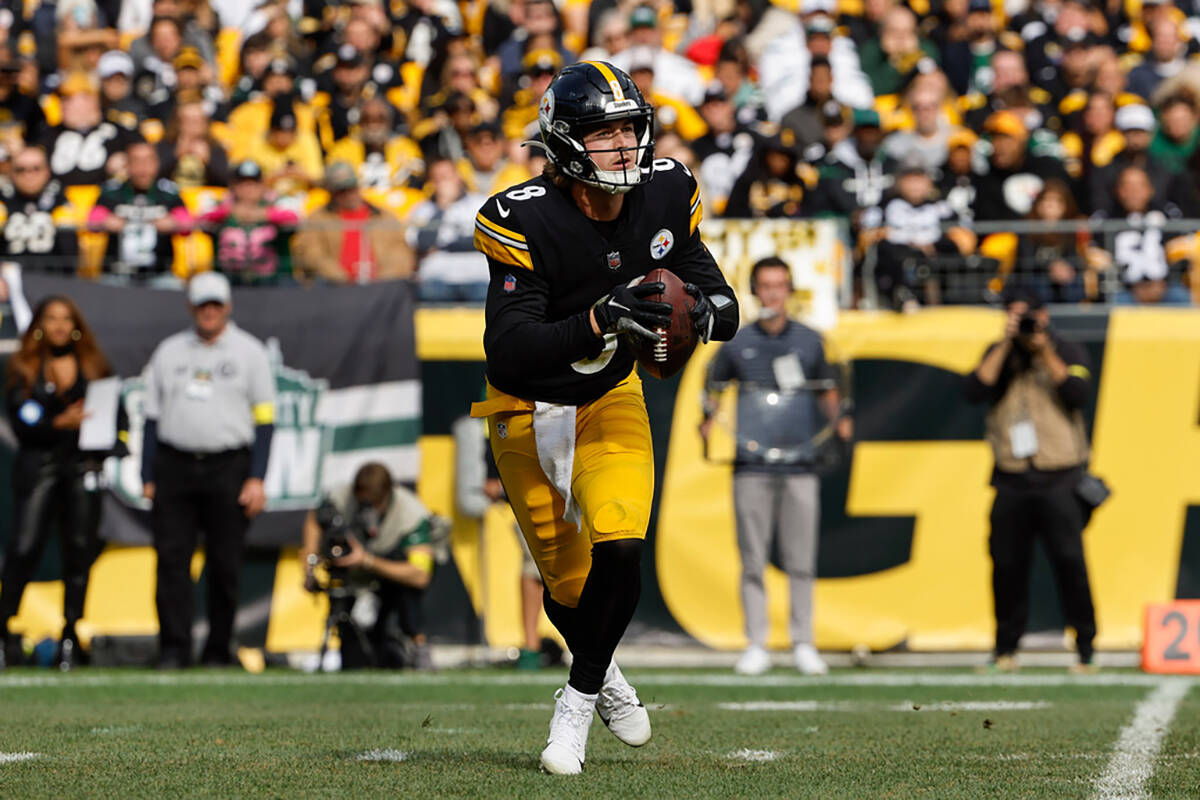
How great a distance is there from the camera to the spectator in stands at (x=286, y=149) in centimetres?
1452

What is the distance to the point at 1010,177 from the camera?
513 inches

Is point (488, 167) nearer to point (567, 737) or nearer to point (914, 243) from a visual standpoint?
point (914, 243)

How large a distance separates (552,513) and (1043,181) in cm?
829

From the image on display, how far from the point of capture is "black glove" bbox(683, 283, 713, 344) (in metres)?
5.22

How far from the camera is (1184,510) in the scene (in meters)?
11.8

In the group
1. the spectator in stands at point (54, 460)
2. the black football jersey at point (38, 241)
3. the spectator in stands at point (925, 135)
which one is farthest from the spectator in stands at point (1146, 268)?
the black football jersey at point (38, 241)

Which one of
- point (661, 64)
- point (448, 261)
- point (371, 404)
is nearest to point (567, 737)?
point (371, 404)

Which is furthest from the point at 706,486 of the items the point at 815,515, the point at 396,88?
the point at 396,88

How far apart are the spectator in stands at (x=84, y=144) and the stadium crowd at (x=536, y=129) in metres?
0.02

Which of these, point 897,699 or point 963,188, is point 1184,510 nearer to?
point 963,188

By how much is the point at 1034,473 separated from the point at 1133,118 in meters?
4.49

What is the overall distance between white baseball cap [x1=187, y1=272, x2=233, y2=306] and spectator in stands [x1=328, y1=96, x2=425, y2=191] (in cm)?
340

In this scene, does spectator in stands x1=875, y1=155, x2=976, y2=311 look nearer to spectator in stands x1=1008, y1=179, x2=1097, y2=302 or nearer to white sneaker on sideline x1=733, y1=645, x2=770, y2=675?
spectator in stands x1=1008, y1=179, x2=1097, y2=302

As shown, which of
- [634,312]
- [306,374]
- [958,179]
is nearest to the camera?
[634,312]
